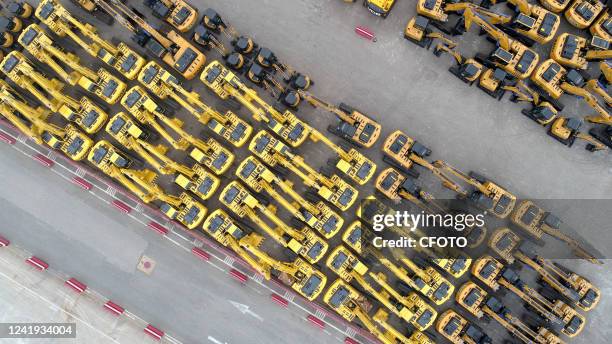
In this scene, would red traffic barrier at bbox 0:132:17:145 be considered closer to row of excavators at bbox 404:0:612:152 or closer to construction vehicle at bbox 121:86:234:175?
construction vehicle at bbox 121:86:234:175

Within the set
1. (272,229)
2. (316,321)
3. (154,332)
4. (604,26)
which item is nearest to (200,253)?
(272,229)

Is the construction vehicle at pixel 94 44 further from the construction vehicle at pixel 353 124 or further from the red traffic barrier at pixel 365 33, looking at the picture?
the red traffic barrier at pixel 365 33

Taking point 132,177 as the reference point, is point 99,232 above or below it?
below

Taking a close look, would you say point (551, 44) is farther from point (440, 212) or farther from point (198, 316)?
point (198, 316)

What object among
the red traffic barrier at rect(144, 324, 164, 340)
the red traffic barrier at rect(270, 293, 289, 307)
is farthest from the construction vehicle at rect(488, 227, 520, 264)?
the red traffic barrier at rect(144, 324, 164, 340)

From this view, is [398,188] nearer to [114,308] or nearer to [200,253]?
[200,253]

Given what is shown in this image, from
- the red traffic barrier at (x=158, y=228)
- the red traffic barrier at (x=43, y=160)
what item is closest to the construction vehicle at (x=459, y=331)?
the red traffic barrier at (x=158, y=228)

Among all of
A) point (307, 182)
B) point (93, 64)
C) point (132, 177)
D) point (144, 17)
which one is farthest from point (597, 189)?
point (93, 64)
